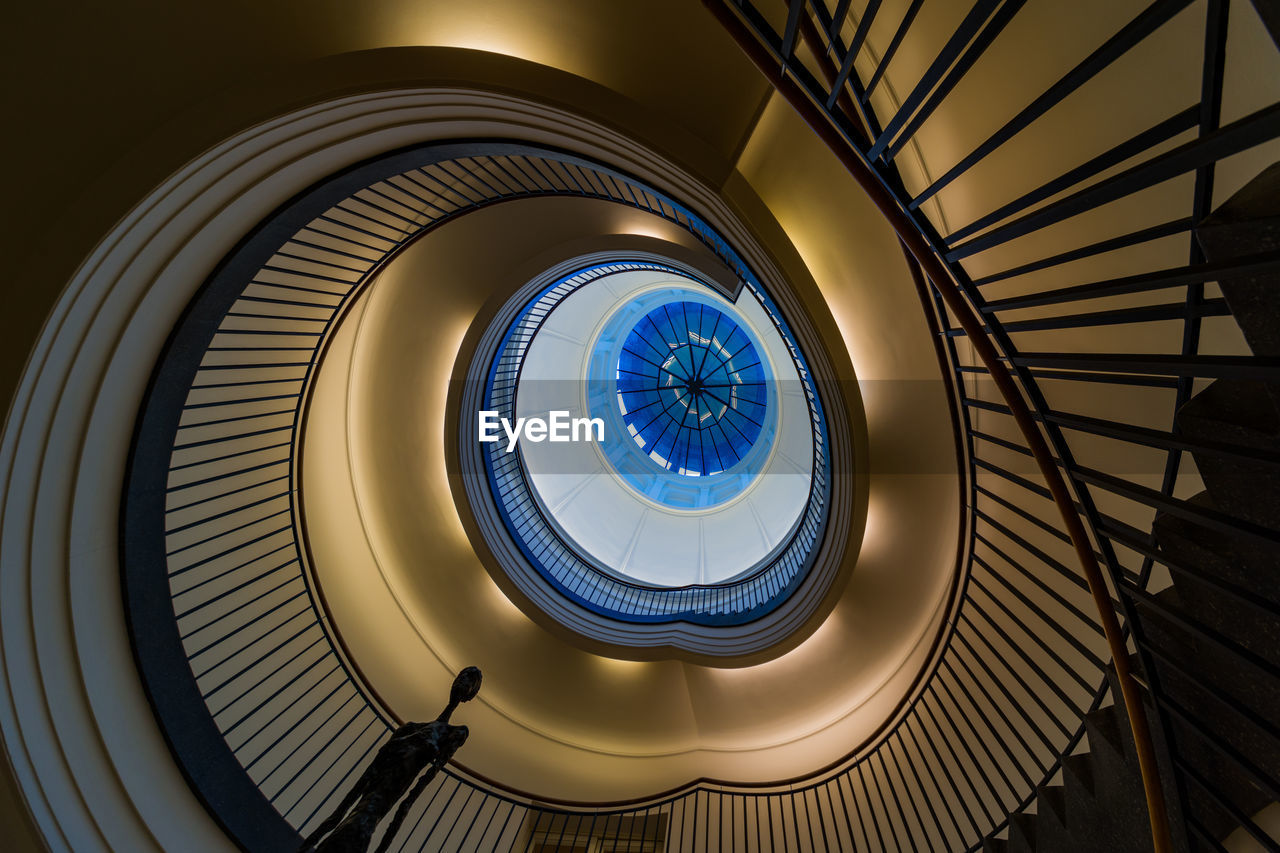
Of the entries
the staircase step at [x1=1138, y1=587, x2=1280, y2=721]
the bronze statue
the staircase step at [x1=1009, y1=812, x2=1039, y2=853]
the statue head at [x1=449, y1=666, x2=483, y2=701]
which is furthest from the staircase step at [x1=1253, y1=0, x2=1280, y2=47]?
the staircase step at [x1=1009, y1=812, x2=1039, y2=853]

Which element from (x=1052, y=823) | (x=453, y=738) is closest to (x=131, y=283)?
(x=453, y=738)

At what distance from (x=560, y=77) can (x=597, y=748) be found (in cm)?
769

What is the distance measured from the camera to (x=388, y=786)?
2.61 metres

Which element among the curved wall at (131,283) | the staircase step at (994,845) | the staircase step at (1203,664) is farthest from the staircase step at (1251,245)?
the staircase step at (994,845)

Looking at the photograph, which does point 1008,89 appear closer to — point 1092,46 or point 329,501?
point 1092,46

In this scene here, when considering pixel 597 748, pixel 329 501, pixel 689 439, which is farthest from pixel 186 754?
pixel 689 439

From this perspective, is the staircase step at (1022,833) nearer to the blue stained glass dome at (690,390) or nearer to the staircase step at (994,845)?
the staircase step at (994,845)

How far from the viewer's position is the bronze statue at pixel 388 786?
7.49 feet

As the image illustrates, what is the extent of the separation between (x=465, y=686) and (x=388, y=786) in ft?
2.46

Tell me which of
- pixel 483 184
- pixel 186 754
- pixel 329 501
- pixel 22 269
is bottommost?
pixel 186 754

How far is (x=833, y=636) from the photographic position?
623 cm

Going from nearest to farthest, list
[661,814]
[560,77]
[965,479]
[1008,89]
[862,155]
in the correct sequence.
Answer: [862,155]
[1008,89]
[560,77]
[965,479]
[661,814]

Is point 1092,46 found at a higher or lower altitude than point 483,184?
lower

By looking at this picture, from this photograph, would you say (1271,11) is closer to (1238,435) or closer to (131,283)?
(1238,435)
